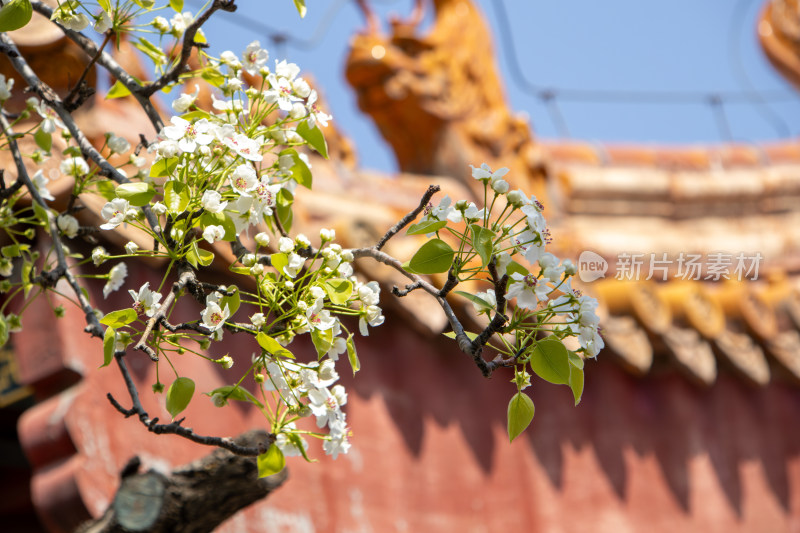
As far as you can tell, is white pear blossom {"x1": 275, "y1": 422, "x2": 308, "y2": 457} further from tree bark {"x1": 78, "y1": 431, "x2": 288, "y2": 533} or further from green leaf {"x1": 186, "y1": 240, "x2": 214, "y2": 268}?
tree bark {"x1": 78, "y1": 431, "x2": 288, "y2": 533}

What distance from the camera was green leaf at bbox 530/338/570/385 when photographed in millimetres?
1022

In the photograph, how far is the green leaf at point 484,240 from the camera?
3.29 ft

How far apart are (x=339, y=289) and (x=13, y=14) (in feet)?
1.62

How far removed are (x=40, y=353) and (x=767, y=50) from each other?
13.4ft

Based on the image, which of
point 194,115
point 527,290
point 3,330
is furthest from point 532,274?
point 3,330

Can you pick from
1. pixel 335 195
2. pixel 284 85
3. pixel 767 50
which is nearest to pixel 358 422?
pixel 335 195

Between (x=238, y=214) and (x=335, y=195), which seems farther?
(x=335, y=195)

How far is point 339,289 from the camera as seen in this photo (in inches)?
43.0

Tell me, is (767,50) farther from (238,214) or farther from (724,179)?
(238,214)

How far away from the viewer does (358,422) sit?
253cm

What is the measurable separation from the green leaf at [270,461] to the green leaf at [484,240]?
316 millimetres

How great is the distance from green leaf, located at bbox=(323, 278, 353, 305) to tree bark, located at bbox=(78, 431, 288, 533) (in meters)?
0.61

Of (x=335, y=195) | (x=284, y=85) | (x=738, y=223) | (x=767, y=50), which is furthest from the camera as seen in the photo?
(x=767, y=50)

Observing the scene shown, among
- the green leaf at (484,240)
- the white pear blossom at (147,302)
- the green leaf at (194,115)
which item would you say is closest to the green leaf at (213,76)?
the green leaf at (194,115)
